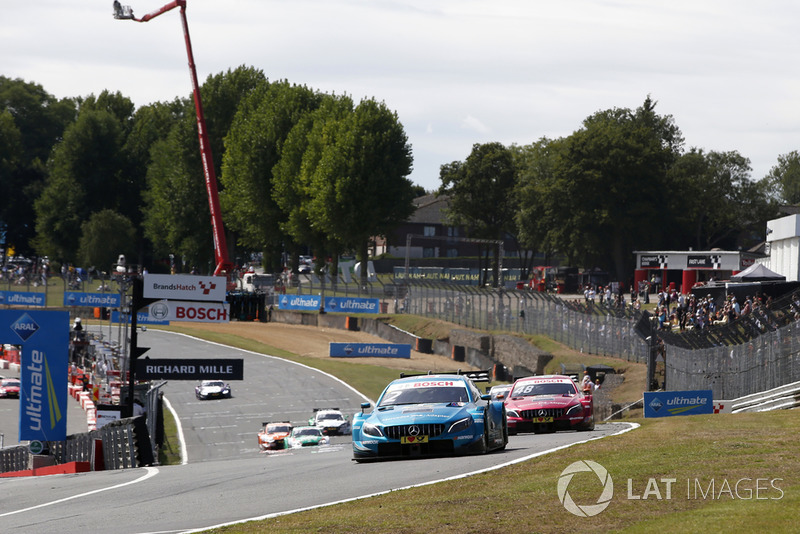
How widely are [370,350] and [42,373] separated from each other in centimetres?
3865

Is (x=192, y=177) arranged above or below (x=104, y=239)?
above

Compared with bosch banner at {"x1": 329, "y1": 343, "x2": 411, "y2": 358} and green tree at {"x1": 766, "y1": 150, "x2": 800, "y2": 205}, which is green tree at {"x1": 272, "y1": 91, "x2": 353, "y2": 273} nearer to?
bosch banner at {"x1": 329, "y1": 343, "x2": 411, "y2": 358}

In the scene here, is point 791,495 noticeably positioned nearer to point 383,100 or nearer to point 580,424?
point 580,424

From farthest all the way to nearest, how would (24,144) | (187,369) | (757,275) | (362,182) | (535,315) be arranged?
(24,144) → (362,182) → (535,315) → (757,275) → (187,369)

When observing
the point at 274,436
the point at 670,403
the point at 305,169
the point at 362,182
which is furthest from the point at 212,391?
the point at 305,169

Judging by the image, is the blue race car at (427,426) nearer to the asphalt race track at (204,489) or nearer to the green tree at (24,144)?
the asphalt race track at (204,489)

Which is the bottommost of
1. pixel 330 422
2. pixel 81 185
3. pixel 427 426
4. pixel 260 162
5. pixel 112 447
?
pixel 330 422

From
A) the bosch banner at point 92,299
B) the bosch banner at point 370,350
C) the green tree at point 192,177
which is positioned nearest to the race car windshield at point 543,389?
the bosch banner at point 370,350

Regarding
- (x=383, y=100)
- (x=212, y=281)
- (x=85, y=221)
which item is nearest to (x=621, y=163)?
(x=383, y=100)

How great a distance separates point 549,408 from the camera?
21.2 meters

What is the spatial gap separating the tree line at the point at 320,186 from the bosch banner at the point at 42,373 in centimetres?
6036

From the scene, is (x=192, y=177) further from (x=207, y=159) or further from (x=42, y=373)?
(x=42, y=373)

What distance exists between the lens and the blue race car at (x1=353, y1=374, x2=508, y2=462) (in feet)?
49.3

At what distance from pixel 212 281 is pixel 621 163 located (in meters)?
62.5
